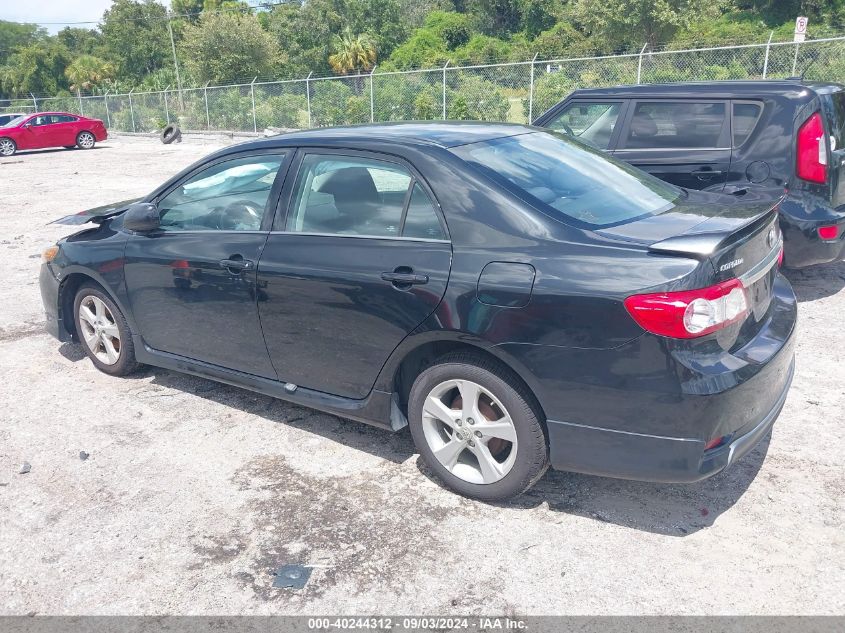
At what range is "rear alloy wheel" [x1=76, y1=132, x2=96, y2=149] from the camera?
28.2 metres

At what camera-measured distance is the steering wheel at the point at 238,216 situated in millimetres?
4039

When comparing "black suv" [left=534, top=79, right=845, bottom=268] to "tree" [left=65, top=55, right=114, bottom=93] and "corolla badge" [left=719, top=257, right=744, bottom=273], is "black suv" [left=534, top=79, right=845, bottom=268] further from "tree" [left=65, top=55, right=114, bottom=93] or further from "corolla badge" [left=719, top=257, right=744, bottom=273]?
"tree" [left=65, top=55, right=114, bottom=93]

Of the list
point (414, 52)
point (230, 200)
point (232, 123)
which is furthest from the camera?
point (414, 52)

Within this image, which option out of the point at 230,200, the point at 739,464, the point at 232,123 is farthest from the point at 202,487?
the point at 232,123

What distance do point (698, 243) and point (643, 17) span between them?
44.9 m

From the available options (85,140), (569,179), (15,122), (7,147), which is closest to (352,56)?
(85,140)

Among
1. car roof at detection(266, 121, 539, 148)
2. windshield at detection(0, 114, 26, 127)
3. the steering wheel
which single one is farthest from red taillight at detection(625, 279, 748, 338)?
windshield at detection(0, 114, 26, 127)

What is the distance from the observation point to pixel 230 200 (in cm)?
436

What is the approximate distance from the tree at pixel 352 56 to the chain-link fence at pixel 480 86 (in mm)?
29871

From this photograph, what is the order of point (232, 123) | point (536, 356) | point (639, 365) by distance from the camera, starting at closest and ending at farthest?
point (639, 365)
point (536, 356)
point (232, 123)

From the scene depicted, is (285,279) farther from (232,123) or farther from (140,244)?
(232,123)

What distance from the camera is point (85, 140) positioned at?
28453mm

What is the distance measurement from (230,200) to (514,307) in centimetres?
214

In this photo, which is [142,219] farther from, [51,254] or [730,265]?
[730,265]
